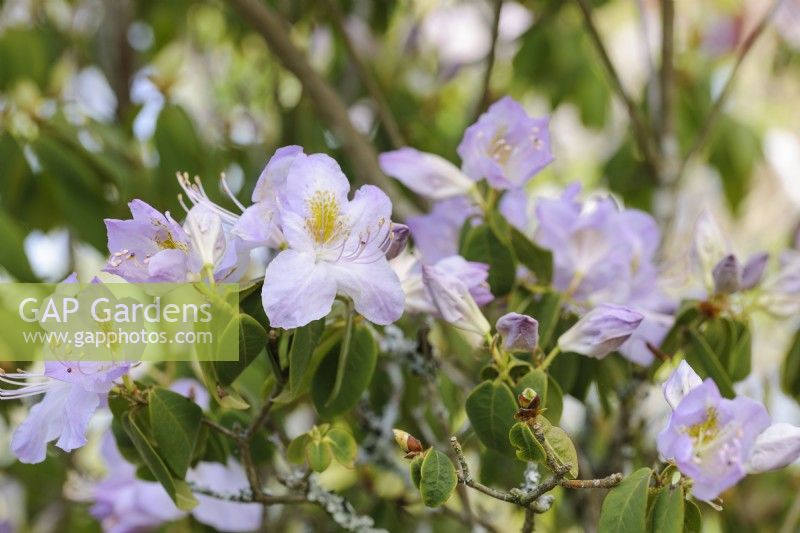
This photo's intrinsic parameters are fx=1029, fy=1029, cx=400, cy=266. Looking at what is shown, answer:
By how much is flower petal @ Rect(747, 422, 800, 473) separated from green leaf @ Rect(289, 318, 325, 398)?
1.01ft

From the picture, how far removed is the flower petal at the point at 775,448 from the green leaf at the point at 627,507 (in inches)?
2.8

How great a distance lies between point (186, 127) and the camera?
1.25 metres

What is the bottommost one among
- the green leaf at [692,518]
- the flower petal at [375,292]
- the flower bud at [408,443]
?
the green leaf at [692,518]

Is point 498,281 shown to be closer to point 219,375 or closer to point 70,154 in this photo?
point 219,375

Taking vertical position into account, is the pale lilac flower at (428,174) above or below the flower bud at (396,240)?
below

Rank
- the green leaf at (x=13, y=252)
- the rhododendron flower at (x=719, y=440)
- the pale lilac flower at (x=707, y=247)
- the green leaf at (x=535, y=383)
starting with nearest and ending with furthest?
the rhododendron flower at (x=719, y=440), the green leaf at (x=535, y=383), the pale lilac flower at (x=707, y=247), the green leaf at (x=13, y=252)

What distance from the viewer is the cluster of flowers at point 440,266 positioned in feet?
2.24

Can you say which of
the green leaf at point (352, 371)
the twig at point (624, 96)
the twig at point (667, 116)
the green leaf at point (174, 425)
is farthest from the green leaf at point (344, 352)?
the twig at point (667, 116)

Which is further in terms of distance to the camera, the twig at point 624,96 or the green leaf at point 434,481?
the twig at point 624,96

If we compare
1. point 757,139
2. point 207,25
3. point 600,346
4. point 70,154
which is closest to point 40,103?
point 70,154

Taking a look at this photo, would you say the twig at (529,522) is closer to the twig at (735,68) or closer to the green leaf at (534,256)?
the green leaf at (534,256)

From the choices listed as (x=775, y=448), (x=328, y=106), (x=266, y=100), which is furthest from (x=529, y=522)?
(x=266, y=100)

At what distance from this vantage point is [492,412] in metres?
0.77

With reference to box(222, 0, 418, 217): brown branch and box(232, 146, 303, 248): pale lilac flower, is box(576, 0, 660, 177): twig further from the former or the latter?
box(232, 146, 303, 248): pale lilac flower
